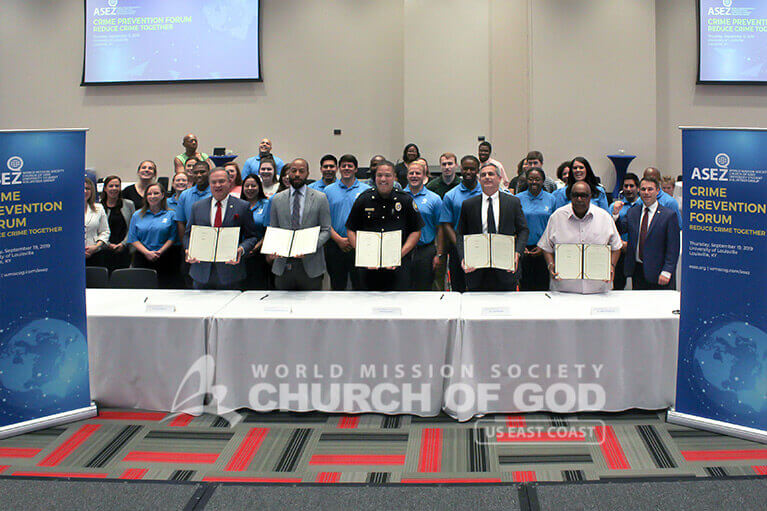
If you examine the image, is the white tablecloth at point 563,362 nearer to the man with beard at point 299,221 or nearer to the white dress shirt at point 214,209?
the man with beard at point 299,221

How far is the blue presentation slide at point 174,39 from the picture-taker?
31.8 feet

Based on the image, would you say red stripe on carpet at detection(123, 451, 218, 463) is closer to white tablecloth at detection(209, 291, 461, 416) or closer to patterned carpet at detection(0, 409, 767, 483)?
patterned carpet at detection(0, 409, 767, 483)

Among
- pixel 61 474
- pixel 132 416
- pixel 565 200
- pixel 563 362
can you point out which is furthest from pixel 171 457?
pixel 565 200

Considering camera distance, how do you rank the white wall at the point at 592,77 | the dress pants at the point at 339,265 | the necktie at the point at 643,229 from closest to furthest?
the necktie at the point at 643,229
the dress pants at the point at 339,265
the white wall at the point at 592,77

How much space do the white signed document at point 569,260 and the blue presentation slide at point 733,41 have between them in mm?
7271

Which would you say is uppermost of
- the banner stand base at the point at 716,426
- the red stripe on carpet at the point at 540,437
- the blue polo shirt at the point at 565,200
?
the blue polo shirt at the point at 565,200

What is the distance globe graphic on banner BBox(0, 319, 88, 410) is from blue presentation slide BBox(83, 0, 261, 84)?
7.11 m

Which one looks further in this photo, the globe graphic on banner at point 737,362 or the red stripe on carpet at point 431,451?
the globe graphic on banner at point 737,362

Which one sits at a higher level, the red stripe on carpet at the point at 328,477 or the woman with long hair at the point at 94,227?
the woman with long hair at the point at 94,227

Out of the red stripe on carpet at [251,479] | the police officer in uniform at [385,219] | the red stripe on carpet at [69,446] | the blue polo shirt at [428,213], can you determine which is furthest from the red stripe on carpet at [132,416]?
the blue polo shirt at [428,213]

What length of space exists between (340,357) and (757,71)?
361 inches

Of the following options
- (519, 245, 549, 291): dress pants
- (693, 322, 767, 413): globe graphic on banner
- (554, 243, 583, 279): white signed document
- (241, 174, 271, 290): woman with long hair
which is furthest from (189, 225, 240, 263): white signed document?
(693, 322, 767, 413): globe graphic on banner

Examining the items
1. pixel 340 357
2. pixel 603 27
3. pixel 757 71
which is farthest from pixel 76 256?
pixel 757 71

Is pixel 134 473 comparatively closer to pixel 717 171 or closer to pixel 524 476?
pixel 524 476
